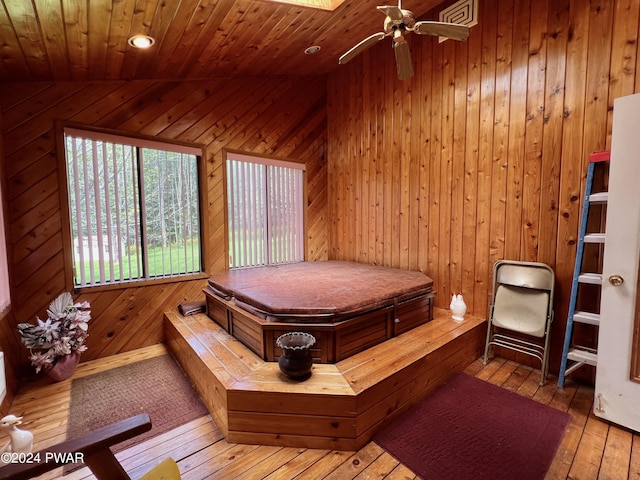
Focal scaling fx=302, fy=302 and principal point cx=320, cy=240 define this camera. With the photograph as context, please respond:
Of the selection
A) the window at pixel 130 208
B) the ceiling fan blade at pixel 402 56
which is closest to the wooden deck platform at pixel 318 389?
the window at pixel 130 208

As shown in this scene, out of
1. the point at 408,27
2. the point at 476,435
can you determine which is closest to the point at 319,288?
the point at 476,435

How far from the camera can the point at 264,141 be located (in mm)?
3600

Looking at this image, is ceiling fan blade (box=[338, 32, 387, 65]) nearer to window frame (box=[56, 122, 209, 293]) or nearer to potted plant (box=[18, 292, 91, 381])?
→ window frame (box=[56, 122, 209, 293])

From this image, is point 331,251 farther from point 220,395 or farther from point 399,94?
point 220,395

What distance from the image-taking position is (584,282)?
6.62 feet

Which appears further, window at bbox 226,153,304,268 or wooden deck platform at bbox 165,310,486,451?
window at bbox 226,153,304,268

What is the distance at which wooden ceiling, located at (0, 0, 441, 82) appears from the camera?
5.50ft

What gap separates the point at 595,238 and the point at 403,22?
1.80 metres

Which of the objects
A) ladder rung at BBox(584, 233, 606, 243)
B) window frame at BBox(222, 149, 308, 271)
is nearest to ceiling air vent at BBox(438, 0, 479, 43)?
ladder rung at BBox(584, 233, 606, 243)

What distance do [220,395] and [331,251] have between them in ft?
9.04

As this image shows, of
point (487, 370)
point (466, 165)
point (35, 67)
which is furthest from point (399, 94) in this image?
point (35, 67)

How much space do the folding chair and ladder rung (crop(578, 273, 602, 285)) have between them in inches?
7.6

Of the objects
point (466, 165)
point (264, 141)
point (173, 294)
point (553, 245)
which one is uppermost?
point (264, 141)

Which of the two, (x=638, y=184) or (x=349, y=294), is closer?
(x=638, y=184)
